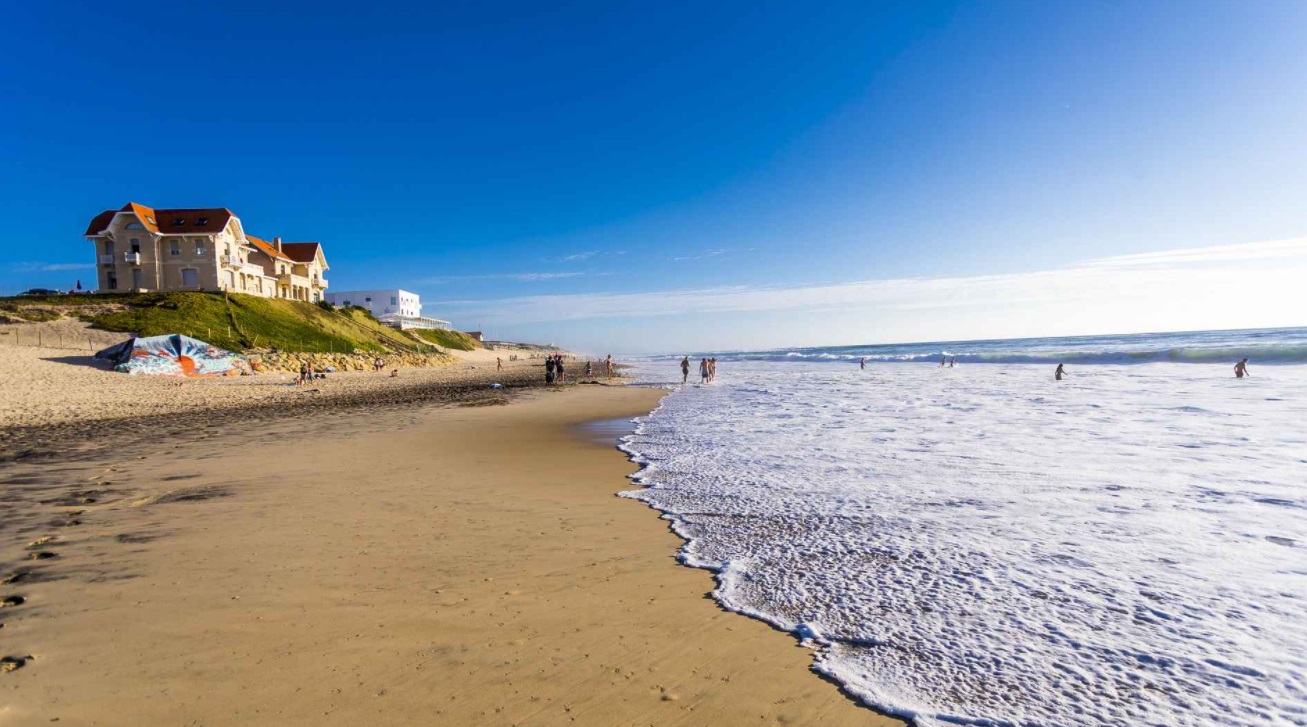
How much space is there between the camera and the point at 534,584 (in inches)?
206

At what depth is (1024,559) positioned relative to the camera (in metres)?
5.70

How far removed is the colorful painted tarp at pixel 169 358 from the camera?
96.5ft

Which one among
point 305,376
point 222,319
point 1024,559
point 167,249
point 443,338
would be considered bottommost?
point 1024,559

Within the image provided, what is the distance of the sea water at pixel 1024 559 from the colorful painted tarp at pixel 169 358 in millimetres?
30300

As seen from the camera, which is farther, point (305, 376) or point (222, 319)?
point (222, 319)

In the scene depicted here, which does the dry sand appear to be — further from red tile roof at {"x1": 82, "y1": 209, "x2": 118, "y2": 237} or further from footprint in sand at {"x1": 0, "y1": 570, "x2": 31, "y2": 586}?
red tile roof at {"x1": 82, "y1": 209, "x2": 118, "y2": 237}

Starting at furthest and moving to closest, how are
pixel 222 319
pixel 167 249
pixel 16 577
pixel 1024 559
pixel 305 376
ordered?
1. pixel 167 249
2. pixel 222 319
3. pixel 305 376
4. pixel 1024 559
5. pixel 16 577

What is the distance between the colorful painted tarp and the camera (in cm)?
2941

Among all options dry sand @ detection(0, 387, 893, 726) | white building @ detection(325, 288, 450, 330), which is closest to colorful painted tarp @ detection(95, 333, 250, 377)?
dry sand @ detection(0, 387, 893, 726)

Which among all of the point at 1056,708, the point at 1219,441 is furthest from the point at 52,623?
the point at 1219,441

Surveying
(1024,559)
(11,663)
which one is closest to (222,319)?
(11,663)

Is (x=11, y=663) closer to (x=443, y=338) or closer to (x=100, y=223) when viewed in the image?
(x=100, y=223)

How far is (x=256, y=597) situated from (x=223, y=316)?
49505mm

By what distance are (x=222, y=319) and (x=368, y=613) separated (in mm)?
49701
